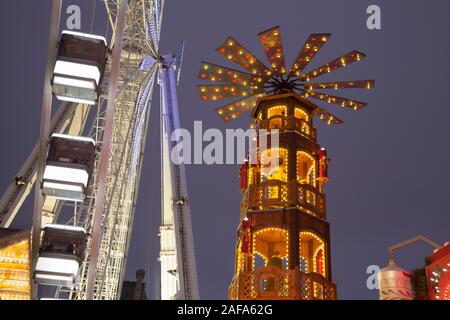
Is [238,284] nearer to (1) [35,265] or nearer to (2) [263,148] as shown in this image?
(2) [263,148]

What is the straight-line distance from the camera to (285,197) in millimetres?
20188

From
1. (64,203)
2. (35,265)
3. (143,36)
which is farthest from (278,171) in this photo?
(143,36)

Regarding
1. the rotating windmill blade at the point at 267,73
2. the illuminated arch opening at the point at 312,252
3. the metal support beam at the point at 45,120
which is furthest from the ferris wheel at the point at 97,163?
the illuminated arch opening at the point at 312,252

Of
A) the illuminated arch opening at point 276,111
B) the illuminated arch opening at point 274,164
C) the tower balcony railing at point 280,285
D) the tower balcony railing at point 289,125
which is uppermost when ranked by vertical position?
the illuminated arch opening at point 276,111

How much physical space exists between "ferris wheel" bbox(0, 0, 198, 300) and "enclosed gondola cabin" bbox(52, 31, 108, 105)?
18 millimetres

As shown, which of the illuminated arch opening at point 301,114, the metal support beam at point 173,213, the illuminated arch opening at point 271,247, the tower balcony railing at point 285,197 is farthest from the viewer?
the metal support beam at point 173,213

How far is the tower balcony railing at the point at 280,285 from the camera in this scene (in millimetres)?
18156

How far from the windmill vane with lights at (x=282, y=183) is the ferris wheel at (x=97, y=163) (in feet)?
14.8

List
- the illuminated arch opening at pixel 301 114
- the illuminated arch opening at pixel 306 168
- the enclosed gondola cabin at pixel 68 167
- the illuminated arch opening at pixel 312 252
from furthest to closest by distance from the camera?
the illuminated arch opening at pixel 301 114 < the illuminated arch opening at pixel 306 168 < the illuminated arch opening at pixel 312 252 < the enclosed gondola cabin at pixel 68 167

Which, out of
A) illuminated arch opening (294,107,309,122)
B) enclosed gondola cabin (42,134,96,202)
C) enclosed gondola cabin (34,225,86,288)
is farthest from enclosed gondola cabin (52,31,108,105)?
illuminated arch opening (294,107,309,122)

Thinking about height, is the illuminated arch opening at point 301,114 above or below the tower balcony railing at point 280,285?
above

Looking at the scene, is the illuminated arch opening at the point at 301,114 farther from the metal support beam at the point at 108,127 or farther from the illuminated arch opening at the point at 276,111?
the metal support beam at the point at 108,127

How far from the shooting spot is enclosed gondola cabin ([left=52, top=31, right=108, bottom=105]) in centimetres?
1127
